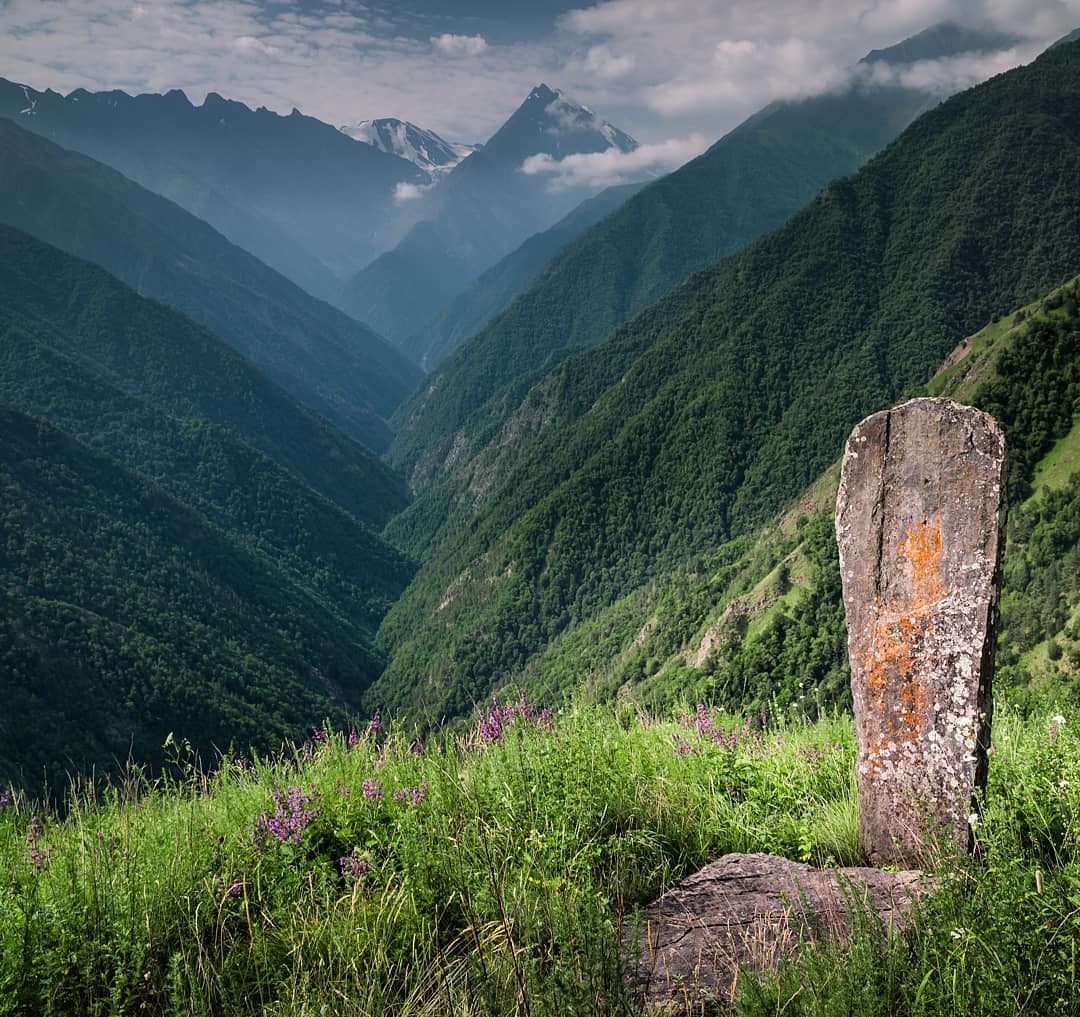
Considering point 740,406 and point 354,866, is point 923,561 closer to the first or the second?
point 354,866

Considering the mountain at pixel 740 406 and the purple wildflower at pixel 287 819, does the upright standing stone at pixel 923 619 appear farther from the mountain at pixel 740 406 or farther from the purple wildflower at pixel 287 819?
the mountain at pixel 740 406

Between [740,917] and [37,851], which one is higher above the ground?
[740,917]

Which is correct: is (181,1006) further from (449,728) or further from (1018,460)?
(1018,460)

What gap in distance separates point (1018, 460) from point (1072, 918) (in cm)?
7524

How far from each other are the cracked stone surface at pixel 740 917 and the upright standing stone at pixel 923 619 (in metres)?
0.60

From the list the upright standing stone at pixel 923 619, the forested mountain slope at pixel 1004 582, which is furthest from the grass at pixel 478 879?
the forested mountain slope at pixel 1004 582

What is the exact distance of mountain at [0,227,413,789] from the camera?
71938 mm

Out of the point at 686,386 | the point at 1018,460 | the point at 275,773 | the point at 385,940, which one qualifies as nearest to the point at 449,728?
the point at 275,773

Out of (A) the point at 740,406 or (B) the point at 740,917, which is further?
(A) the point at 740,406

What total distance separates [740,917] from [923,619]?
2.28 meters

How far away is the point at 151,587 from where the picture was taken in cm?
11144

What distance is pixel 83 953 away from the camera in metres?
3.74

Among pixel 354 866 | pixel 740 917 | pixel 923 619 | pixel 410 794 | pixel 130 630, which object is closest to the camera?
pixel 740 917

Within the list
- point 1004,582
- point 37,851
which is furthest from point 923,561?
point 1004,582
